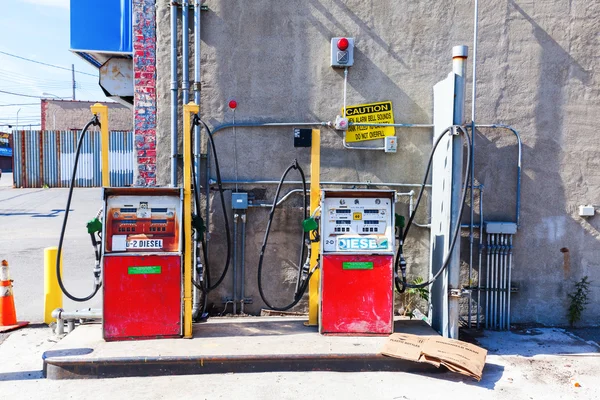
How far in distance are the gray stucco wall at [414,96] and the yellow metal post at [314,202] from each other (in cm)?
68

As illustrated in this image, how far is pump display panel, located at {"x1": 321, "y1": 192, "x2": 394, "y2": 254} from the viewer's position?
18.7 feet

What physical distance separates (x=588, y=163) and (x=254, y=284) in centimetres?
428

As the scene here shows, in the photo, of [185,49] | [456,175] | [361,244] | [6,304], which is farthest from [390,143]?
[6,304]

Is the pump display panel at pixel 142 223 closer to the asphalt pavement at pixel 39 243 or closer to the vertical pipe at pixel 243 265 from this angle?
the vertical pipe at pixel 243 265

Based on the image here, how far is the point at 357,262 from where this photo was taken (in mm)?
5672

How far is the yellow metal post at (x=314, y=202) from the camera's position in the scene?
5852 millimetres

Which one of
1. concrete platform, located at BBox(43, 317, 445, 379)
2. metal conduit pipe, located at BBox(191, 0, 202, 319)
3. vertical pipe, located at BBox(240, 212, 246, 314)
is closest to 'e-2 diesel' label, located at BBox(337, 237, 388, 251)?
concrete platform, located at BBox(43, 317, 445, 379)

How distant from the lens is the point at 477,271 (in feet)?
21.7

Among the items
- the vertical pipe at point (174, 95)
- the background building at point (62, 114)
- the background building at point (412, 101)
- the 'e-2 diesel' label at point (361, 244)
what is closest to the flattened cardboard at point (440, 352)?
the 'e-2 diesel' label at point (361, 244)

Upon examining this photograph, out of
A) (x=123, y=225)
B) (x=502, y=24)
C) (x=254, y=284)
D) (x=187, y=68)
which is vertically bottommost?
(x=254, y=284)

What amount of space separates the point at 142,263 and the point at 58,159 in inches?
900

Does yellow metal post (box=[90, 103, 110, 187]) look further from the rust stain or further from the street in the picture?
the rust stain

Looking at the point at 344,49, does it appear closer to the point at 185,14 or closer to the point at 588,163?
the point at 185,14

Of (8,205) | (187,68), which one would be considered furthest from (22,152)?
(187,68)
